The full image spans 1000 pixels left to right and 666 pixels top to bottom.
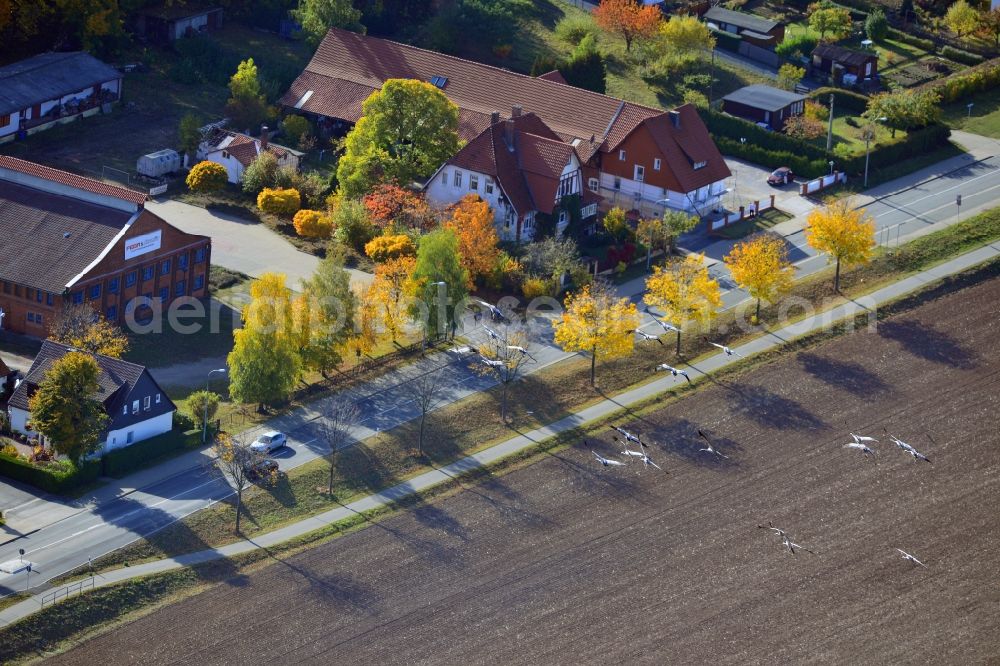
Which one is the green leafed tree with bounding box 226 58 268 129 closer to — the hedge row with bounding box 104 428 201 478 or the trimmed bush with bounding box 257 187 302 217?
the trimmed bush with bounding box 257 187 302 217

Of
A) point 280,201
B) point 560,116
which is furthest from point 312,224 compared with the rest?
point 560,116

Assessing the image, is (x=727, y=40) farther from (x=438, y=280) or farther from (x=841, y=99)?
(x=438, y=280)

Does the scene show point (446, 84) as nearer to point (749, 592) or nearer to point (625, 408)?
point (625, 408)

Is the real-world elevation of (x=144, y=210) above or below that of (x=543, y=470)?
above

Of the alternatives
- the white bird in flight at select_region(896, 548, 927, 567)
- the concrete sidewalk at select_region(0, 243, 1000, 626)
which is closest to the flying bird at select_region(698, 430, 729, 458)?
the concrete sidewalk at select_region(0, 243, 1000, 626)

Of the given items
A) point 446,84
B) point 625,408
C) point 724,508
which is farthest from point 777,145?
point 724,508

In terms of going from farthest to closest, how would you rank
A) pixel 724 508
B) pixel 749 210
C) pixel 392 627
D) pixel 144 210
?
1. pixel 749 210
2. pixel 144 210
3. pixel 724 508
4. pixel 392 627
